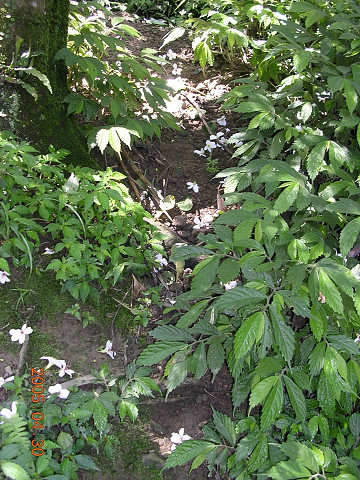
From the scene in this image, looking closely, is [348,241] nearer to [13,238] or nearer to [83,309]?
[83,309]

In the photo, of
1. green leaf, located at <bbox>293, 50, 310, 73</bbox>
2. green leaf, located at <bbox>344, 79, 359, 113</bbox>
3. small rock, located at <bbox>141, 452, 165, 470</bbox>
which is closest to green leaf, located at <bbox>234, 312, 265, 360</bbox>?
small rock, located at <bbox>141, 452, 165, 470</bbox>

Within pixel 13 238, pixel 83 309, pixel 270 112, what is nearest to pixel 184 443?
pixel 83 309

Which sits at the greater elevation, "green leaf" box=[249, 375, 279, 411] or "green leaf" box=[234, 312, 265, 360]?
Answer: "green leaf" box=[234, 312, 265, 360]

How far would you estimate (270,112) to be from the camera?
2148 mm

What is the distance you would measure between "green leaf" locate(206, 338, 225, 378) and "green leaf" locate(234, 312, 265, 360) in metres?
0.39

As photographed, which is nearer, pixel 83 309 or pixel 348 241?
pixel 348 241

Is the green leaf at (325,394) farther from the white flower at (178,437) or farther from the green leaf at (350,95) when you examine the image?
the green leaf at (350,95)

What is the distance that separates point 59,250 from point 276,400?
1168 millimetres

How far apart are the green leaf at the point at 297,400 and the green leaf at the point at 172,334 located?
44cm

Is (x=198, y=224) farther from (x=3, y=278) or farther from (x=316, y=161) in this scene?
(x=3, y=278)

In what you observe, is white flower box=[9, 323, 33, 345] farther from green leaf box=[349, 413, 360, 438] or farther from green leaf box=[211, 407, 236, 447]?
green leaf box=[349, 413, 360, 438]

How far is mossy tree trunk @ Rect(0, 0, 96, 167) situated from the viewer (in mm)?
2404

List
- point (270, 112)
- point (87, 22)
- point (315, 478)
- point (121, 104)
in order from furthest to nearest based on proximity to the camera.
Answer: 1. point (87, 22)
2. point (121, 104)
3. point (270, 112)
4. point (315, 478)
